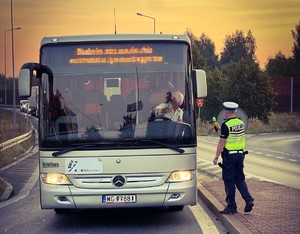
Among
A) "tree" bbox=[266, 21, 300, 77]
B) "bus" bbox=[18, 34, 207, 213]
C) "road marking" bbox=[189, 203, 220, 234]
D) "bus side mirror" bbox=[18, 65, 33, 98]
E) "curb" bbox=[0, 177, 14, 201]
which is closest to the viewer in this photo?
"bus side mirror" bbox=[18, 65, 33, 98]

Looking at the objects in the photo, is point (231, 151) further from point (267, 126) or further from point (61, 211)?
point (267, 126)

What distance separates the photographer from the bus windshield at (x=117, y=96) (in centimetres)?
886

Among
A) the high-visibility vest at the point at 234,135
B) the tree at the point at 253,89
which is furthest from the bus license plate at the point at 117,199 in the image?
the tree at the point at 253,89

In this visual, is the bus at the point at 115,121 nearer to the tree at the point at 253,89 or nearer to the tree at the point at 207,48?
the tree at the point at 253,89

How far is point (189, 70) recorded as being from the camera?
928 cm

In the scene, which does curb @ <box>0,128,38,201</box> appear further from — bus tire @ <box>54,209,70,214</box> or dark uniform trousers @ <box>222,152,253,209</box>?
dark uniform trousers @ <box>222,152,253,209</box>

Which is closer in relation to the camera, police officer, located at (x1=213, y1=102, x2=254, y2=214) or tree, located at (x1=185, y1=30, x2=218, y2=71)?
police officer, located at (x1=213, y1=102, x2=254, y2=214)

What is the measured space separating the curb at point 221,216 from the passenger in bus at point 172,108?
65.3 inches

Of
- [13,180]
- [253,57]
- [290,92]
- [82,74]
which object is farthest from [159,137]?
[253,57]

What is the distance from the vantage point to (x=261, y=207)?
10016 mm

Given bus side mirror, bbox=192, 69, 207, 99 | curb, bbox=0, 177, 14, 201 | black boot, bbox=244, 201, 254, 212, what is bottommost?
curb, bbox=0, 177, 14, 201

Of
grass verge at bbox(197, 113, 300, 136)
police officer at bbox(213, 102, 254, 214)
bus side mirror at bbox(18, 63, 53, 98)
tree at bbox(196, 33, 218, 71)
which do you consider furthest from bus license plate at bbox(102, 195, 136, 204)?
tree at bbox(196, 33, 218, 71)

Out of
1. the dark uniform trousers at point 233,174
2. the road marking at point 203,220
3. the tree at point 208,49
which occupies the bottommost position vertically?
the road marking at point 203,220

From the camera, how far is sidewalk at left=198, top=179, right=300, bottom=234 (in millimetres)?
8273
